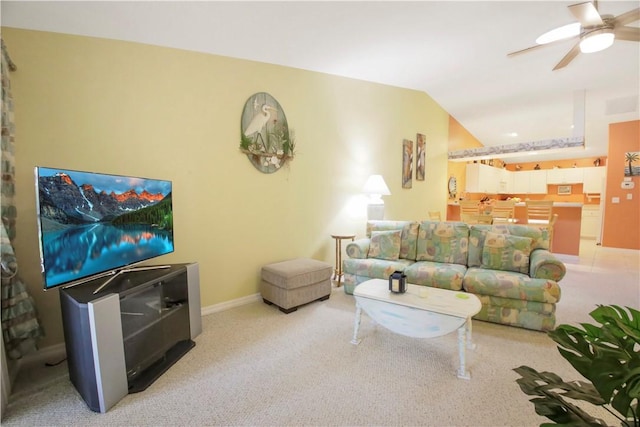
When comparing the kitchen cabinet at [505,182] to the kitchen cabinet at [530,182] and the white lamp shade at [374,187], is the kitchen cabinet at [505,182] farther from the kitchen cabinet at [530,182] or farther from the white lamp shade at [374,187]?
the white lamp shade at [374,187]

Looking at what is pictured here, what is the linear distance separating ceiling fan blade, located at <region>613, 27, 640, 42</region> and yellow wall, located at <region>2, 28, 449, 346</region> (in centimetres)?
258

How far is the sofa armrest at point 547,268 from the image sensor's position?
2.38 meters

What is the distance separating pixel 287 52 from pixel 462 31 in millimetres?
1878

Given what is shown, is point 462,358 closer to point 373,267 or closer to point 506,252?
point 373,267

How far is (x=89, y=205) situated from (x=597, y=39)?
4.40 metres

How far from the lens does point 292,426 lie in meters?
1.43

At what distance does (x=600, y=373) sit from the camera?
0.71m

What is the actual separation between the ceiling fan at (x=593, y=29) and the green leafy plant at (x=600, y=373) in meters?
2.77

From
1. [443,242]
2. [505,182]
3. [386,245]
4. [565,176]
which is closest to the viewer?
[443,242]

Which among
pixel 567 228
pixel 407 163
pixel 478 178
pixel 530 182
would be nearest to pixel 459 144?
pixel 478 178

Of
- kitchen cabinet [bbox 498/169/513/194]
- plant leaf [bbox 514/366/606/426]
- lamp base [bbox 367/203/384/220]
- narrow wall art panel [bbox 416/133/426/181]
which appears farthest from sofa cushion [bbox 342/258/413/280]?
kitchen cabinet [bbox 498/169/513/194]

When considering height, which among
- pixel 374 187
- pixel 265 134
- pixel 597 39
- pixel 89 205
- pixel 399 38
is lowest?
pixel 89 205

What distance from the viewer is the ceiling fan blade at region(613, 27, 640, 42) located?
2.50m

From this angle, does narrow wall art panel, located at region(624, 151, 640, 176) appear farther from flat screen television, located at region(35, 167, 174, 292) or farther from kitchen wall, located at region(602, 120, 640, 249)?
flat screen television, located at region(35, 167, 174, 292)
